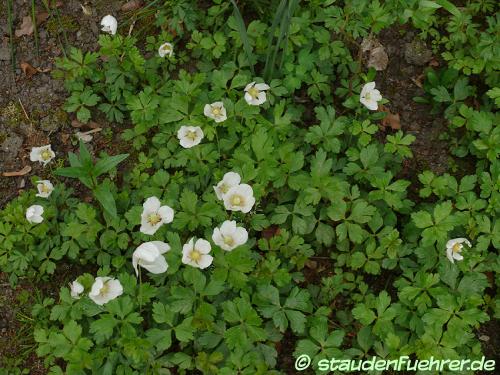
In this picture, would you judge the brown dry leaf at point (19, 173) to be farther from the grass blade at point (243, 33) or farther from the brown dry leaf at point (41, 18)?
the grass blade at point (243, 33)

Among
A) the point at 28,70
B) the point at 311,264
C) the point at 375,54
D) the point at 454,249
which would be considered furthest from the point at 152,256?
the point at 375,54

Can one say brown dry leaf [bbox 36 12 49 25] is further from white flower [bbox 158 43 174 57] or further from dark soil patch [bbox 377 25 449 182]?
dark soil patch [bbox 377 25 449 182]

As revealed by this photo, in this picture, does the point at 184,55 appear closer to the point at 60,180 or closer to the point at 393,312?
the point at 60,180

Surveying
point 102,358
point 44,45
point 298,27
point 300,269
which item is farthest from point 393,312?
point 44,45

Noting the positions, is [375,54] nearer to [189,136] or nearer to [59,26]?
[189,136]

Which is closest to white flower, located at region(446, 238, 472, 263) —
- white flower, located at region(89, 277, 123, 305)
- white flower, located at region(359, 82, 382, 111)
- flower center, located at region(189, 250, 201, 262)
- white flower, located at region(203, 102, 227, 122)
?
white flower, located at region(359, 82, 382, 111)

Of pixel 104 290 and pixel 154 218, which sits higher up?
pixel 154 218

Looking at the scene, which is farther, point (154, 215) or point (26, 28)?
point (26, 28)
